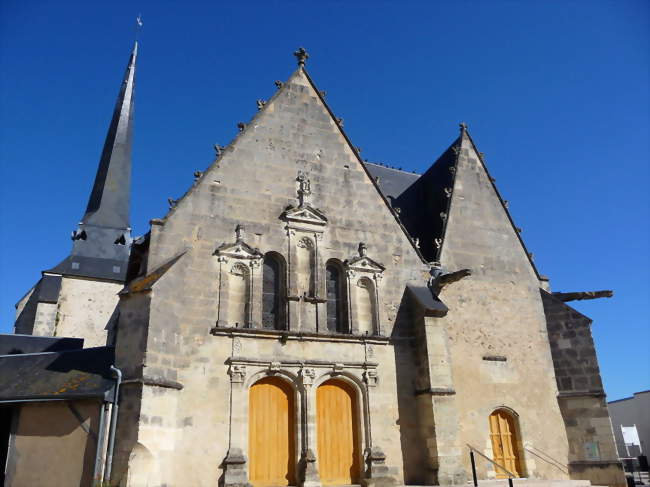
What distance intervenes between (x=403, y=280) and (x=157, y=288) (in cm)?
566

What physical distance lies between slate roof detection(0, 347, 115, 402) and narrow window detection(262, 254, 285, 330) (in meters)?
3.10

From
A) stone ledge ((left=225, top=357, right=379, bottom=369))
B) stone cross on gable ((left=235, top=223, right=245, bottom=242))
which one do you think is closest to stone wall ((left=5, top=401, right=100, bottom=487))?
stone ledge ((left=225, top=357, right=379, bottom=369))

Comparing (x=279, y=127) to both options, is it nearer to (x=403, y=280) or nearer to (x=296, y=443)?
(x=403, y=280)

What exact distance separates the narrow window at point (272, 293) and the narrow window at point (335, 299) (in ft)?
3.72

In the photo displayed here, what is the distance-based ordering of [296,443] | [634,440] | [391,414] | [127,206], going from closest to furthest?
[296,443], [391,414], [634,440], [127,206]


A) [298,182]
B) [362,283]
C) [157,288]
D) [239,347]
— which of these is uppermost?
[298,182]

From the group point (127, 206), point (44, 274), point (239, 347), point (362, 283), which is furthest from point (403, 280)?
point (127, 206)

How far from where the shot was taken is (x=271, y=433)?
35.8 ft

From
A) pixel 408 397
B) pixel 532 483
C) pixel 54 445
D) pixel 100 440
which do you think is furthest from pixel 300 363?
pixel 532 483

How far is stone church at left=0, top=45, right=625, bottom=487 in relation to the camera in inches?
384

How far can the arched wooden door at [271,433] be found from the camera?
10.6 metres

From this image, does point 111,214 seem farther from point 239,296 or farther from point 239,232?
point 239,296

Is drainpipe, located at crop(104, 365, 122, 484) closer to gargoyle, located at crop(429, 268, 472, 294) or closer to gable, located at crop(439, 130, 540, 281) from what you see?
gargoyle, located at crop(429, 268, 472, 294)

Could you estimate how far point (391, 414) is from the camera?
11773 mm
